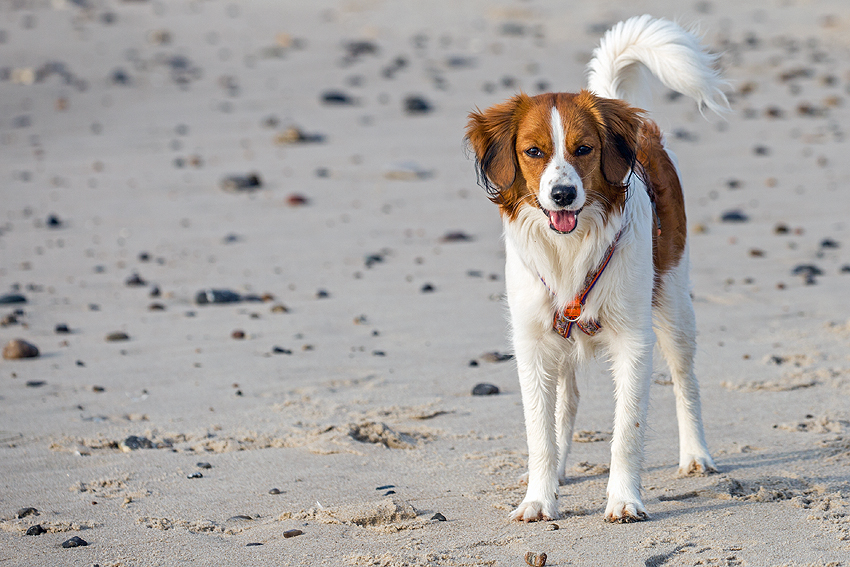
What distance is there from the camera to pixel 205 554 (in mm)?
3637

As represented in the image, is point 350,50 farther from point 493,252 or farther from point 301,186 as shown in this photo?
point 493,252

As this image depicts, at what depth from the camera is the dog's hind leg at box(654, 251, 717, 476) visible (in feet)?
14.5

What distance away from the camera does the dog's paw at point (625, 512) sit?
3.82 m

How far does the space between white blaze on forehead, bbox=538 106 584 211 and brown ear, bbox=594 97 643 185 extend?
175mm

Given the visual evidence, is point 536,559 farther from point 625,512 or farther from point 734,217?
point 734,217

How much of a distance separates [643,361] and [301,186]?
707cm

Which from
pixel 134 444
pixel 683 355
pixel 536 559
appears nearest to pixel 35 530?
pixel 134 444

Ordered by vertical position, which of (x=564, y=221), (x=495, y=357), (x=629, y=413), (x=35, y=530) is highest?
(x=564, y=221)

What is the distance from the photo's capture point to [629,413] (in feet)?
12.9

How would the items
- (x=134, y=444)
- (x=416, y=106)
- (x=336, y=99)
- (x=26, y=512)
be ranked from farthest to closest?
(x=336, y=99) → (x=416, y=106) → (x=134, y=444) → (x=26, y=512)

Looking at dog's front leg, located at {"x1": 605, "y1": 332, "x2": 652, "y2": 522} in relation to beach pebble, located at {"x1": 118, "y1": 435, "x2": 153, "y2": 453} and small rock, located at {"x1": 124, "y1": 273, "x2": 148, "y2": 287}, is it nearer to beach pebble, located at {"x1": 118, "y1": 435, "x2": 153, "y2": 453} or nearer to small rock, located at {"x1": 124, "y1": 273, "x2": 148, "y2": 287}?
beach pebble, located at {"x1": 118, "y1": 435, "x2": 153, "y2": 453}

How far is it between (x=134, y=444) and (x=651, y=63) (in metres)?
3.08

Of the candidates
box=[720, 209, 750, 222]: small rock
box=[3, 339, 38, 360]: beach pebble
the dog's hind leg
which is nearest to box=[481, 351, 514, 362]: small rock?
the dog's hind leg

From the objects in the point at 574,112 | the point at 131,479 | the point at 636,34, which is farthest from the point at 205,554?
the point at 636,34
